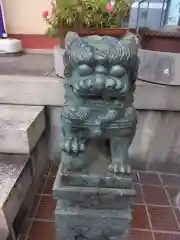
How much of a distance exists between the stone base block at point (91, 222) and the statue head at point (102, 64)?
360mm

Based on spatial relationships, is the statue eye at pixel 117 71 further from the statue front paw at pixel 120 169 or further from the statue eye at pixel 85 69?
the statue front paw at pixel 120 169

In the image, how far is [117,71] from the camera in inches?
27.4

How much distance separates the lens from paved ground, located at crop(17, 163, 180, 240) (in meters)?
1.20

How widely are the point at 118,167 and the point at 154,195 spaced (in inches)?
28.2

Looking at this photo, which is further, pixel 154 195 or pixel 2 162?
pixel 154 195

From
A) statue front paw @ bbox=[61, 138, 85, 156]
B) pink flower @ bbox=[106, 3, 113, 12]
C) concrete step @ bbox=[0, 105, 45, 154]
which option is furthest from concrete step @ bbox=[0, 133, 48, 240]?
pink flower @ bbox=[106, 3, 113, 12]

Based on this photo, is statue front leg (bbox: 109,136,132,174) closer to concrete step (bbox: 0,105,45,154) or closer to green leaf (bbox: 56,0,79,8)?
concrete step (bbox: 0,105,45,154)

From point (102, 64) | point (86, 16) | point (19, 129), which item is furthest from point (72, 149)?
point (86, 16)

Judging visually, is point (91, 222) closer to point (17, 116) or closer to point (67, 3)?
point (17, 116)

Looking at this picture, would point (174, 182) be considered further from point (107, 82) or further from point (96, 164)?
point (107, 82)

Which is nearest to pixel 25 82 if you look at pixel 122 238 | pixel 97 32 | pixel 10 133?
pixel 10 133

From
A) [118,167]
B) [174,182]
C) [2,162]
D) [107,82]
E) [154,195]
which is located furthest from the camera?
[174,182]

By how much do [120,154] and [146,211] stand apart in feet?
2.04

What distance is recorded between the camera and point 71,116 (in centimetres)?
78
